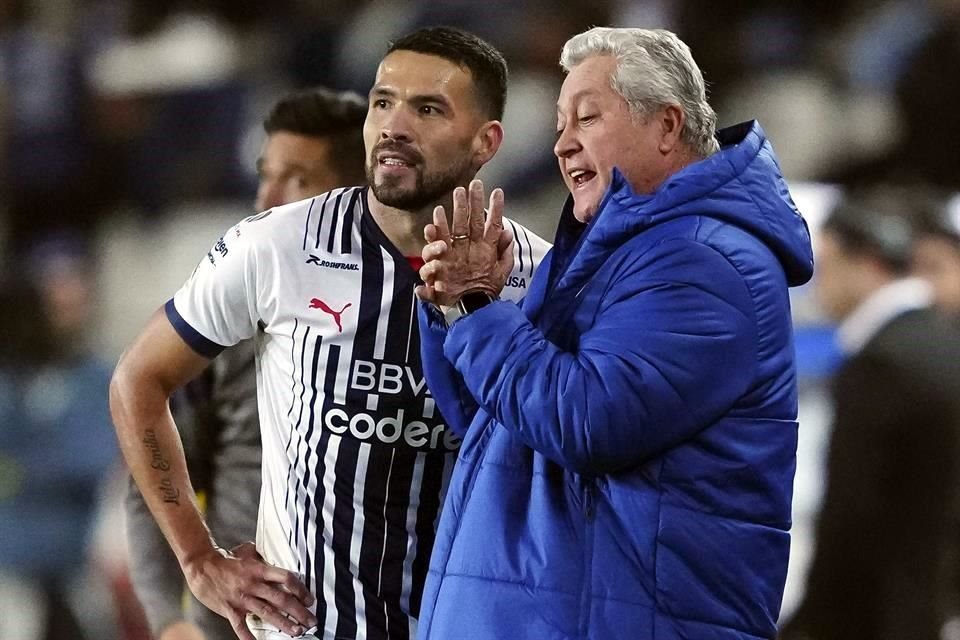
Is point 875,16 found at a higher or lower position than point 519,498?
higher

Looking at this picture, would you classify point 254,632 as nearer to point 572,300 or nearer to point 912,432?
point 572,300

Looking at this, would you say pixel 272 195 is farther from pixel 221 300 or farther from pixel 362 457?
pixel 362 457

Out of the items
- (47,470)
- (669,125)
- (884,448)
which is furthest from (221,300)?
(47,470)

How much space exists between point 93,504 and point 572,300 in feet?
15.0

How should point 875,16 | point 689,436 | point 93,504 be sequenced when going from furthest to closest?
point 875,16, point 93,504, point 689,436

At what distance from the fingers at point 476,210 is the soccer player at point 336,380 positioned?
14.8 inches

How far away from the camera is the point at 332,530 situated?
3088 millimetres

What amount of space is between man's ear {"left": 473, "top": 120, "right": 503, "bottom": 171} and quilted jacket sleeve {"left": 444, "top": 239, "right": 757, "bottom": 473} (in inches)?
28.6

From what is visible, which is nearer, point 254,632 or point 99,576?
point 254,632

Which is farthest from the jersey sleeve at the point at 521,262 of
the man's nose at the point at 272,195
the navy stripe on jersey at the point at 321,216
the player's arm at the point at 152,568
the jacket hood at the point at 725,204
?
the player's arm at the point at 152,568

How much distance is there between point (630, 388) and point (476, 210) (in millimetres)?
455

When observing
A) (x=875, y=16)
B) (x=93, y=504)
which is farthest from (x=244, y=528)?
(x=875, y=16)

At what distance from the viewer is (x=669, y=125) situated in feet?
9.08

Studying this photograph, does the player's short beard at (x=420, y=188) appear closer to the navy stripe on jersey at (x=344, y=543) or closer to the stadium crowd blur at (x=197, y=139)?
the navy stripe on jersey at (x=344, y=543)
